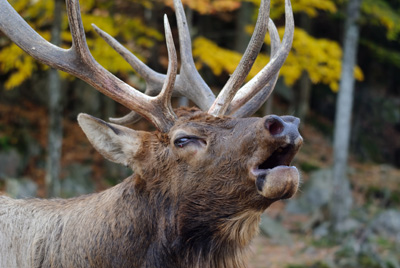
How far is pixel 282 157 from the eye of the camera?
3004 millimetres

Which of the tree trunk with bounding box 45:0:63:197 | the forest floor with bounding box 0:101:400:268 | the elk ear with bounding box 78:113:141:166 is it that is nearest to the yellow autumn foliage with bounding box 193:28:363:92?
the tree trunk with bounding box 45:0:63:197

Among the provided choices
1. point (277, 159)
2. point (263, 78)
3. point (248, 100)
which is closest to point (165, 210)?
point (277, 159)

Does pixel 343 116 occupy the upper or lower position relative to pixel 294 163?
upper

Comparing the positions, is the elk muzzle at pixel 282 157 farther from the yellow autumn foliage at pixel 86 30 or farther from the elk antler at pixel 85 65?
the yellow autumn foliage at pixel 86 30

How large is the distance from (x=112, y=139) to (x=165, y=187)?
1.64 feet

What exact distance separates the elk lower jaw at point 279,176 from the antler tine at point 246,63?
0.67 metres

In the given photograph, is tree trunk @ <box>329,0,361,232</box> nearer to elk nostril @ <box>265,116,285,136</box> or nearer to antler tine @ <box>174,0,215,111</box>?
antler tine @ <box>174,0,215,111</box>

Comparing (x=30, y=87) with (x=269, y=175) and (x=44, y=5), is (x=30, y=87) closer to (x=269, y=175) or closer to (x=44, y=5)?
(x=44, y=5)

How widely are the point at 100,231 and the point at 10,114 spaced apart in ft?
39.6

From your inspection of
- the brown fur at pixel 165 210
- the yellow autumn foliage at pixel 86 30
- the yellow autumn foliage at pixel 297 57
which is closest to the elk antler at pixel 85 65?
the brown fur at pixel 165 210

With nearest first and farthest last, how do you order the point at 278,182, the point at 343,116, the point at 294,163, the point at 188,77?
the point at 278,182 < the point at 188,77 < the point at 343,116 < the point at 294,163

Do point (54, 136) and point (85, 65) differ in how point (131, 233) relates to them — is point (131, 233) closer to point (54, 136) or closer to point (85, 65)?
point (85, 65)

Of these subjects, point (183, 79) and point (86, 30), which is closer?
point (183, 79)

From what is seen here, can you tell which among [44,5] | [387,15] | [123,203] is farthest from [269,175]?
[387,15]
